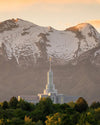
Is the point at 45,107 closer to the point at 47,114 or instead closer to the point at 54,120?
the point at 47,114

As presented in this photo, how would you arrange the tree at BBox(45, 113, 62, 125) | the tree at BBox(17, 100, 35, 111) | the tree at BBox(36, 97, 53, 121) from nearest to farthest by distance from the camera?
the tree at BBox(45, 113, 62, 125), the tree at BBox(36, 97, 53, 121), the tree at BBox(17, 100, 35, 111)

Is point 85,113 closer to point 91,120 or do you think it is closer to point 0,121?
point 91,120

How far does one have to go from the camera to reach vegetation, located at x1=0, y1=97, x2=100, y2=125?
90312 mm

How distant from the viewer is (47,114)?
334ft

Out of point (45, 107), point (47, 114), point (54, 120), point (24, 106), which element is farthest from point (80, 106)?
point (54, 120)

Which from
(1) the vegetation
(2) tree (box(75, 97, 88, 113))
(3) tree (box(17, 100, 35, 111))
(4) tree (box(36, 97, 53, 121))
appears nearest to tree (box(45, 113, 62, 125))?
(1) the vegetation

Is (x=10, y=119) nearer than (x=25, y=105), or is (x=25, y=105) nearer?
(x=10, y=119)

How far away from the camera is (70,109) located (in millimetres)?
99875

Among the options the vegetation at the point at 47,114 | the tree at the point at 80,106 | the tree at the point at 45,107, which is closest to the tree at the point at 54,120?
the vegetation at the point at 47,114

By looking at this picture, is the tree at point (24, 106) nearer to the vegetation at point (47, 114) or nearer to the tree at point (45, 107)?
the vegetation at point (47, 114)

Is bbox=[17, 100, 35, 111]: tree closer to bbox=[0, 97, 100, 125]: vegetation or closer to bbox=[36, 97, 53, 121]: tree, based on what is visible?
bbox=[0, 97, 100, 125]: vegetation

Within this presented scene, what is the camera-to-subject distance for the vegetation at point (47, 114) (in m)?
90.3

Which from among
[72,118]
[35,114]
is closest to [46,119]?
[35,114]

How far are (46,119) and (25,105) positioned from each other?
28.1 ft
